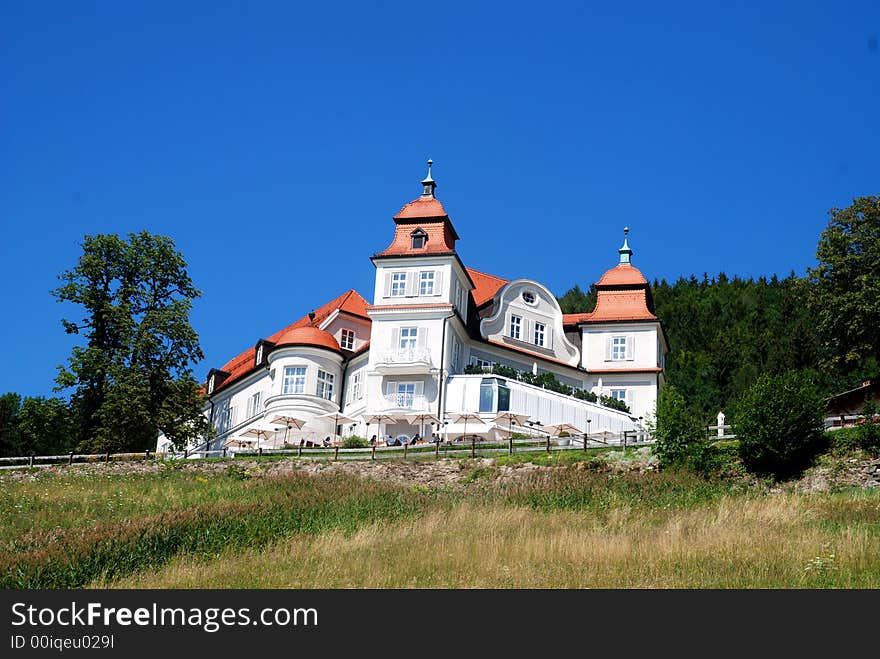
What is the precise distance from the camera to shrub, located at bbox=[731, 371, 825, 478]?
38.5 metres

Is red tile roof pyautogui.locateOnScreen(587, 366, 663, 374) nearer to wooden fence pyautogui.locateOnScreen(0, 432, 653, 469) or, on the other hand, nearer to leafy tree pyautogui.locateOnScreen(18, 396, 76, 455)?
wooden fence pyautogui.locateOnScreen(0, 432, 653, 469)

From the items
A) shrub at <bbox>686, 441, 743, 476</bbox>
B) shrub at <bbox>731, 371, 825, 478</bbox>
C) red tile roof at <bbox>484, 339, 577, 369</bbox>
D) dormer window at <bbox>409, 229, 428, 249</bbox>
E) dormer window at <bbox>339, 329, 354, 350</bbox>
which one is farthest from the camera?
dormer window at <bbox>339, 329, 354, 350</bbox>

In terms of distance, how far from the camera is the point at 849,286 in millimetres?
51031

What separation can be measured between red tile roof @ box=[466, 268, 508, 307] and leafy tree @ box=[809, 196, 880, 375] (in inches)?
682

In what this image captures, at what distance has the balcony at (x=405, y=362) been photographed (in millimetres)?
54562

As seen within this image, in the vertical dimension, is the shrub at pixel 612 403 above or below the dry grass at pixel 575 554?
above

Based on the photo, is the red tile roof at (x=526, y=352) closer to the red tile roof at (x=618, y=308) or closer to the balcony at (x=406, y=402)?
the red tile roof at (x=618, y=308)

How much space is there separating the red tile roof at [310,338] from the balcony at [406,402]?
4.96 metres

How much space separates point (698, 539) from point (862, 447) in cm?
1356

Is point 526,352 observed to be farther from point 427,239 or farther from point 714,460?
point 714,460

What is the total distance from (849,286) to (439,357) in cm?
1839

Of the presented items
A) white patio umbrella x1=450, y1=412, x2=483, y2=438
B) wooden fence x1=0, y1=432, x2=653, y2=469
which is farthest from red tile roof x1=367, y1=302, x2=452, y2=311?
wooden fence x1=0, y1=432, x2=653, y2=469

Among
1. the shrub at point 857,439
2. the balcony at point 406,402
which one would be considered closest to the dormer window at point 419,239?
the balcony at point 406,402

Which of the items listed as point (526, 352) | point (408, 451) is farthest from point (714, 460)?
point (526, 352)
